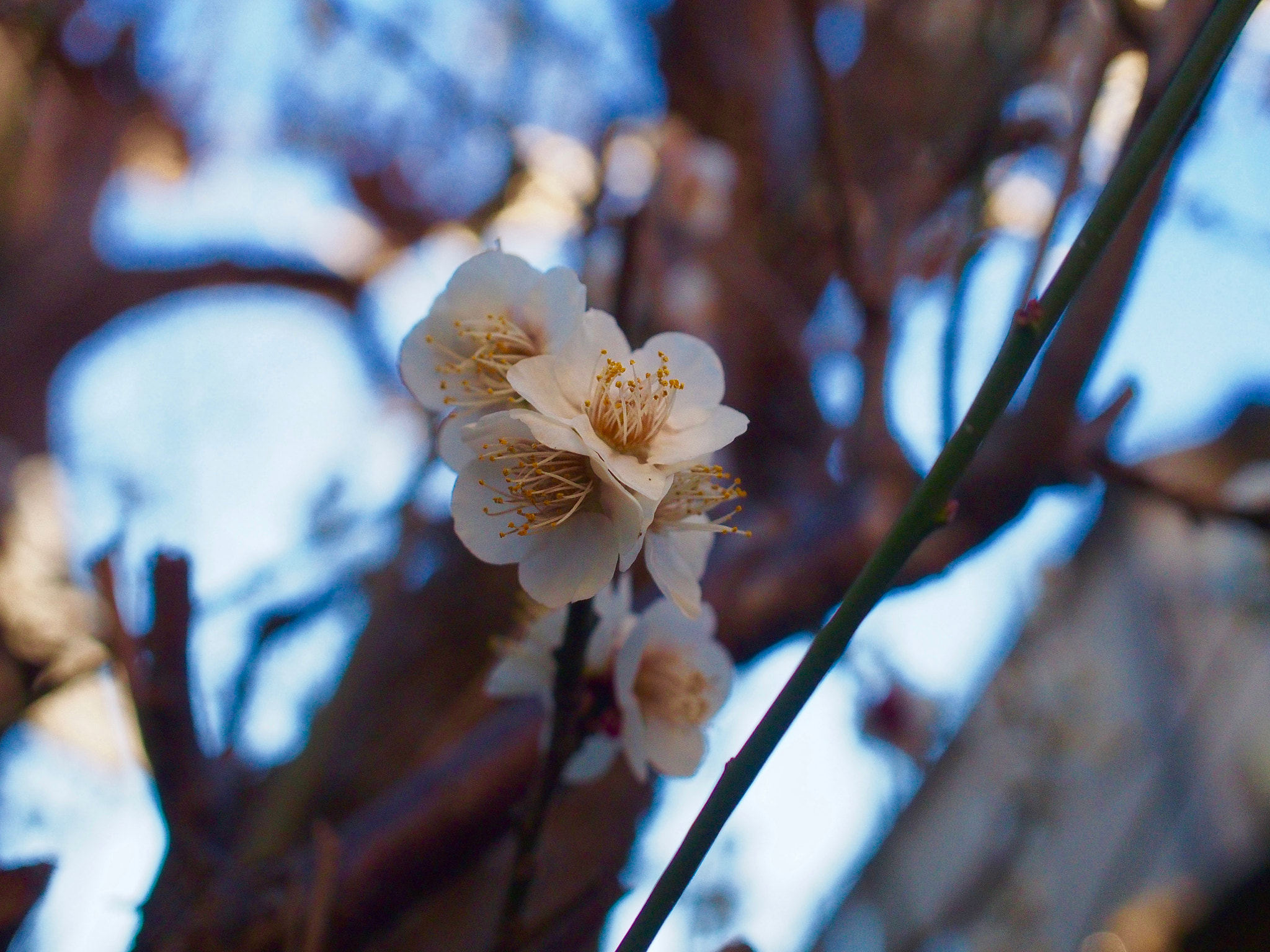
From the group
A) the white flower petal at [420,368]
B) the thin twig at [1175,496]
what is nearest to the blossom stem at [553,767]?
the white flower petal at [420,368]

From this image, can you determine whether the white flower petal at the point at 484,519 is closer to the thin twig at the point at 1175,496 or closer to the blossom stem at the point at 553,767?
the blossom stem at the point at 553,767

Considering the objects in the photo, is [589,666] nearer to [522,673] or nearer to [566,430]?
[522,673]

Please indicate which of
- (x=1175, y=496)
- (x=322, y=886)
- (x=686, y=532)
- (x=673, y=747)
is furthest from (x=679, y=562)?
(x=1175, y=496)

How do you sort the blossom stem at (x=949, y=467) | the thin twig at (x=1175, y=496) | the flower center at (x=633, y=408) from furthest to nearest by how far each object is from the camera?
1. the thin twig at (x=1175, y=496)
2. the flower center at (x=633, y=408)
3. the blossom stem at (x=949, y=467)

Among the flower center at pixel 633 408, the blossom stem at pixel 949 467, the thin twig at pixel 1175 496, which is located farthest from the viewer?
the thin twig at pixel 1175 496

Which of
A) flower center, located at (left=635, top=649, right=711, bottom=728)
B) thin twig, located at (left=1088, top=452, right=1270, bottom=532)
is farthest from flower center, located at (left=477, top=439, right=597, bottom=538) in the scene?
thin twig, located at (left=1088, top=452, right=1270, bottom=532)

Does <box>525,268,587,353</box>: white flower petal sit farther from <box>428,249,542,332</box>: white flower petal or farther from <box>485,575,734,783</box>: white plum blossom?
<box>485,575,734,783</box>: white plum blossom
